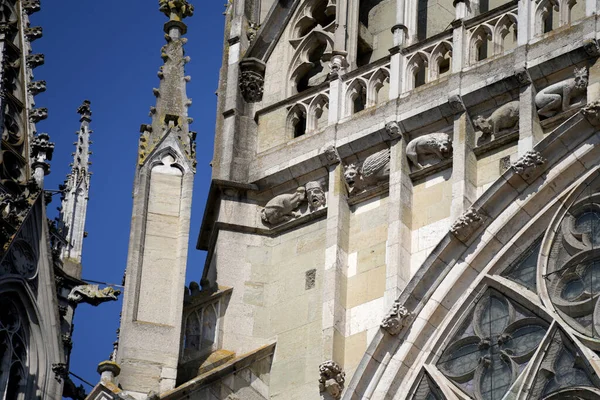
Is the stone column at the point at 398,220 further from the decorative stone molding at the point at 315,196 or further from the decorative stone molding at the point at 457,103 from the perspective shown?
the decorative stone molding at the point at 315,196

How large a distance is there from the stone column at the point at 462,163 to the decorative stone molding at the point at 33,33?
13.4 meters

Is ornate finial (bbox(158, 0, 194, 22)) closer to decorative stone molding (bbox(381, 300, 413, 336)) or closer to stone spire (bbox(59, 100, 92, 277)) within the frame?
decorative stone molding (bbox(381, 300, 413, 336))

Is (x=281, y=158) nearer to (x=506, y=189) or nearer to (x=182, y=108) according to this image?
(x=182, y=108)

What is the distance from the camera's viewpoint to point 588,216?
23.1 meters

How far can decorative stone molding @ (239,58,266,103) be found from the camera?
2647 cm

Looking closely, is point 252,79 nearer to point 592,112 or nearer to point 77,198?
point 592,112

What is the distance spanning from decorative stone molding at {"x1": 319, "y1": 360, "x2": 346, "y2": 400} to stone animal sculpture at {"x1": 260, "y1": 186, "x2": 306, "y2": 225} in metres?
2.16

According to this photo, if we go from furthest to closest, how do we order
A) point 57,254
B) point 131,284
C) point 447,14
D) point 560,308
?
point 57,254 < point 447,14 < point 131,284 < point 560,308

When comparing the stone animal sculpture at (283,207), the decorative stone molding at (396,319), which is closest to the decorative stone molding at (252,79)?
the stone animal sculpture at (283,207)

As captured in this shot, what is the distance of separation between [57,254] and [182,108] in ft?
28.3

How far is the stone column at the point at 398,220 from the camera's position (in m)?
23.8

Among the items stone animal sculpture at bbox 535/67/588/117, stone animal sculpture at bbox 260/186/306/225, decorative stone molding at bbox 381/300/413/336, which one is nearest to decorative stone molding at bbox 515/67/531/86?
stone animal sculpture at bbox 535/67/588/117

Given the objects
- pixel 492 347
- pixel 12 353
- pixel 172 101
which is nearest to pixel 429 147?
pixel 492 347

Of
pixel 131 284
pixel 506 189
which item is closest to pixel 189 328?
pixel 131 284
